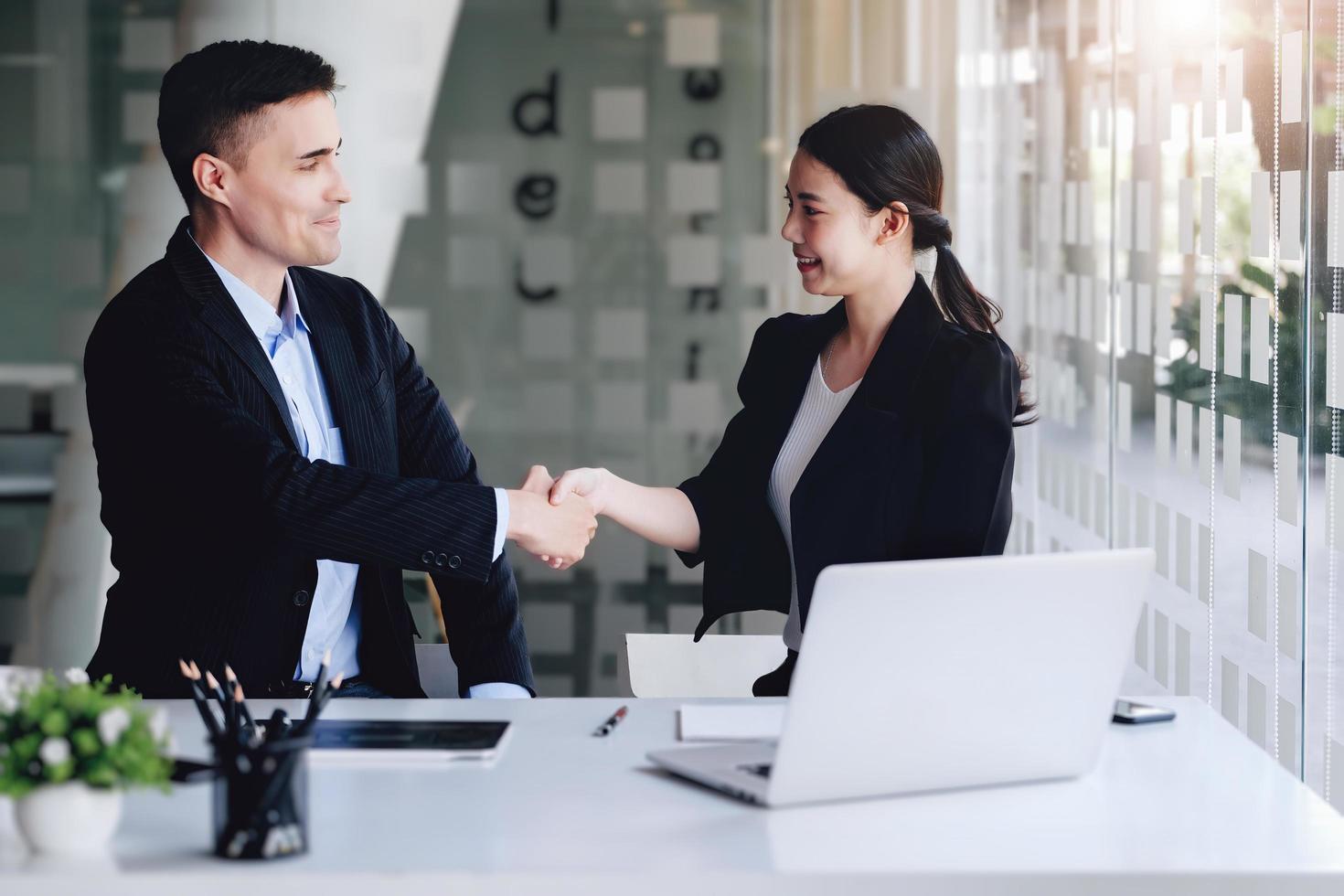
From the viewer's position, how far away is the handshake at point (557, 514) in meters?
2.56

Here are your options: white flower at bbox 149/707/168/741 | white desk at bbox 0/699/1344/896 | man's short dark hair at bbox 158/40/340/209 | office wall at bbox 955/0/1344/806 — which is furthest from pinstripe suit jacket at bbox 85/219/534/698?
office wall at bbox 955/0/1344/806

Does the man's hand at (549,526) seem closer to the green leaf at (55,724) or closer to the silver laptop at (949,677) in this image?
the silver laptop at (949,677)

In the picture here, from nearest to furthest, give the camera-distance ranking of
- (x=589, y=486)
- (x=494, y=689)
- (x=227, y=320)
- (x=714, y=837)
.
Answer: (x=714, y=837) < (x=227, y=320) < (x=494, y=689) < (x=589, y=486)

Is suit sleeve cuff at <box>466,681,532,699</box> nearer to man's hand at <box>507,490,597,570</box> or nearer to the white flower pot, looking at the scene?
man's hand at <box>507,490,597,570</box>

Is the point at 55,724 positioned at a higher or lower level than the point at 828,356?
lower

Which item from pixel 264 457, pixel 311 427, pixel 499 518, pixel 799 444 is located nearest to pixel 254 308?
pixel 311 427

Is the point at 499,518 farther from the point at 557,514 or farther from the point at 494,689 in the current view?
the point at 494,689

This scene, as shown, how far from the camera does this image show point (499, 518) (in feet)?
7.70

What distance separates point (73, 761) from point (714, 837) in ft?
1.94

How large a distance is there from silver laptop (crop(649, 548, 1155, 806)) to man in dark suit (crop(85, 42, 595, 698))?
86 centimetres

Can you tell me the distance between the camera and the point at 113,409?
7.97ft

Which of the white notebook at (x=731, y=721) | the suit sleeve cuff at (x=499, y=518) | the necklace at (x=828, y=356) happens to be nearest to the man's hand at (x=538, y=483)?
the suit sleeve cuff at (x=499, y=518)

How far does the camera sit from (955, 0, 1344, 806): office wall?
236 cm

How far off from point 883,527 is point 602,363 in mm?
2165
